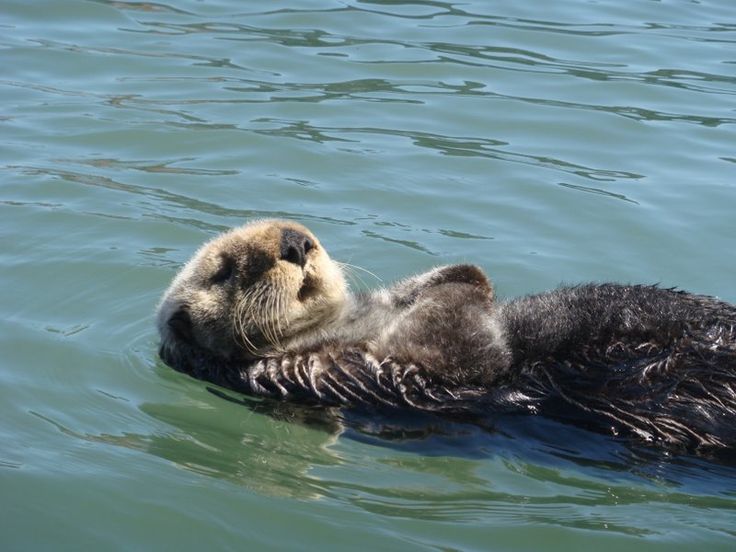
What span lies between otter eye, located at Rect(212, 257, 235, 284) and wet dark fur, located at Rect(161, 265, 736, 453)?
42 centimetres

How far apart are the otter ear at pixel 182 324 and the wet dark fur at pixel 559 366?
35 cm

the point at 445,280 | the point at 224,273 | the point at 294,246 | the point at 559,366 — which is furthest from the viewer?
the point at 445,280

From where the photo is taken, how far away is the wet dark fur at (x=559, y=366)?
468 centimetres

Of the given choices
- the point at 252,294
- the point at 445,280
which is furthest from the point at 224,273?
the point at 445,280

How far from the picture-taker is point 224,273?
537 centimetres

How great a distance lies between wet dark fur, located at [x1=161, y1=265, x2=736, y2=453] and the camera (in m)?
4.68

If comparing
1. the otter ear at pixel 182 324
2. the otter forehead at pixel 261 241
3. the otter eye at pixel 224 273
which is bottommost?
the otter ear at pixel 182 324

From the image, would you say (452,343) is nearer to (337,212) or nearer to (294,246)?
(294,246)

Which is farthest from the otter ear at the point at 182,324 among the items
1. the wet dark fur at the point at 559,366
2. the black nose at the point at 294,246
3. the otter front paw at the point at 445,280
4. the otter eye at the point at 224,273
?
the otter front paw at the point at 445,280

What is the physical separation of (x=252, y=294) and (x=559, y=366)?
1.42 m

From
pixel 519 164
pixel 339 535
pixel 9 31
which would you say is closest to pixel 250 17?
pixel 9 31

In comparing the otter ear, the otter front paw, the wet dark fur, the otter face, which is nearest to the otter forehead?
the otter face

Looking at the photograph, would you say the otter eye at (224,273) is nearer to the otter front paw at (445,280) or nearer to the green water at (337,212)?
the green water at (337,212)

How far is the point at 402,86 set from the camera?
10.1 meters
